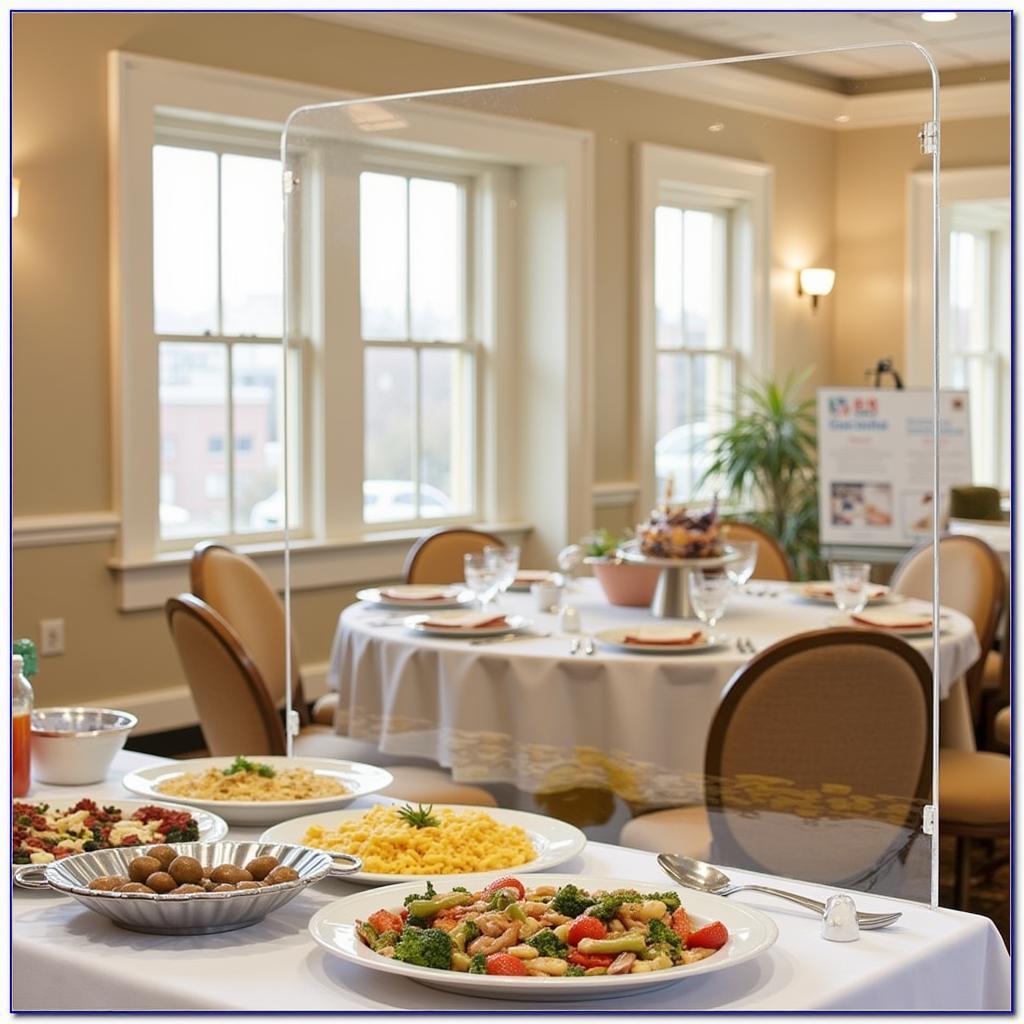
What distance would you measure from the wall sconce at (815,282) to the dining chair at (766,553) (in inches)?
35.1

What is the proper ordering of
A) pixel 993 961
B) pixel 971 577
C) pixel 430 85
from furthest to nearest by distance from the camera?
pixel 430 85 → pixel 971 577 → pixel 993 961

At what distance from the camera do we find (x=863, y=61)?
1640 mm

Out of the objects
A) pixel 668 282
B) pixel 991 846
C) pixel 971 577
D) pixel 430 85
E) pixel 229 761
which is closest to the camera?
pixel 229 761

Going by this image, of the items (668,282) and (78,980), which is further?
(668,282)

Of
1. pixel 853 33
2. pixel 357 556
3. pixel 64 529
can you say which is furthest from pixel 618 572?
pixel 64 529

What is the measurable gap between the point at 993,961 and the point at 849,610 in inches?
76.1

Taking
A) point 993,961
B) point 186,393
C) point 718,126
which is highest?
point 718,126

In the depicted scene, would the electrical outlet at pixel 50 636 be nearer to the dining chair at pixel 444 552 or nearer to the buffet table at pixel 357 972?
the dining chair at pixel 444 552

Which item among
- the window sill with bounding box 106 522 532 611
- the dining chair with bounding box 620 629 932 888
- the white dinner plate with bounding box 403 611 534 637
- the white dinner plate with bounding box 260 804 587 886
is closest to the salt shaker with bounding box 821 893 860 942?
the white dinner plate with bounding box 260 804 587 886

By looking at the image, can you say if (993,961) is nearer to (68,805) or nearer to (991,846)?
(68,805)

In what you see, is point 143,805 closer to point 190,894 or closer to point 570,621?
point 190,894

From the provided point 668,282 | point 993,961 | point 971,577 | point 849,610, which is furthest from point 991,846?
point 993,961

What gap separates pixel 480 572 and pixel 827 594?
0.93 meters

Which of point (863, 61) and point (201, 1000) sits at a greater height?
point (863, 61)
